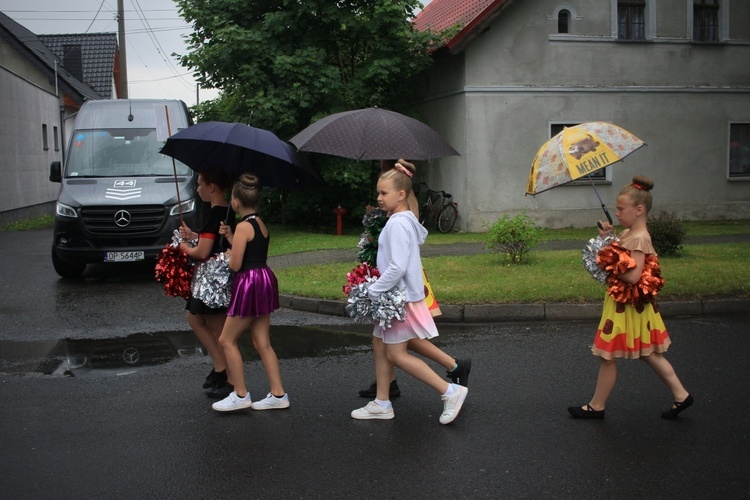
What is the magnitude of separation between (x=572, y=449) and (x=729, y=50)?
19.3m

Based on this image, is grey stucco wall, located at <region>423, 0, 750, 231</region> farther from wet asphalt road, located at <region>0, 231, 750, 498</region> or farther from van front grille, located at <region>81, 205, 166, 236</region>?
wet asphalt road, located at <region>0, 231, 750, 498</region>

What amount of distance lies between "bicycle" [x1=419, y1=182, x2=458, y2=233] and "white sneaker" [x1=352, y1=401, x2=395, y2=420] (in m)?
14.5

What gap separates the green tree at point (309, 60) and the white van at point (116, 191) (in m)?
5.28

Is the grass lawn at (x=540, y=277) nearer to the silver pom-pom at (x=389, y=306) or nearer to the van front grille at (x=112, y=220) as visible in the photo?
the van front grille at (x=112, y=220)

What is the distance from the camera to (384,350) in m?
5.86

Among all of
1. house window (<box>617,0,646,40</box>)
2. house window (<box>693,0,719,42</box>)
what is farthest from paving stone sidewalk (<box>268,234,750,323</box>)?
house window (<box>693,0,719,42</box>)

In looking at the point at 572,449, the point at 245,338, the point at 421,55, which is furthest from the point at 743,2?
the point at 572,449

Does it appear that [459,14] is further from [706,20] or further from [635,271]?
[635,271]

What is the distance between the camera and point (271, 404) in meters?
5.99

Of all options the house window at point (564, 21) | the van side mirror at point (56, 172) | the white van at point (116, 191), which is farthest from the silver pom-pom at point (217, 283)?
the house window at point (564, 21)

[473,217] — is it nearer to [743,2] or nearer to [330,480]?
[743,2]

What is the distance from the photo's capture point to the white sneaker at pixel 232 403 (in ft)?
19.5

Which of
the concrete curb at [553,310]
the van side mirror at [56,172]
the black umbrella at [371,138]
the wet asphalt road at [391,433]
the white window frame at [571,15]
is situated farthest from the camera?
the white window frame at [571,15]

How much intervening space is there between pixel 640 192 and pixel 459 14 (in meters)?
17.0
